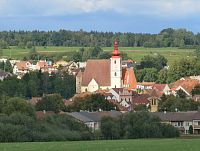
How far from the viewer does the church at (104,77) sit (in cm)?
13388

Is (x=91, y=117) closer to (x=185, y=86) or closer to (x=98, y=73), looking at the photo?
(x=185, y=86)

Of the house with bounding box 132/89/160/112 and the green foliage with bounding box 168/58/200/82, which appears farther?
the green foliage with bounding box 168/58/200/82

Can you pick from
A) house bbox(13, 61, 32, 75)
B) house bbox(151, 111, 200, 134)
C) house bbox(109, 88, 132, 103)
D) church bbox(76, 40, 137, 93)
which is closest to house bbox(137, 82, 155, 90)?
church bbox(76, 40, 137, 93)

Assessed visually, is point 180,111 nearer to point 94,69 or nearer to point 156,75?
point 94,69

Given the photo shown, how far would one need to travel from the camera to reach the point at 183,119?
8794 cm

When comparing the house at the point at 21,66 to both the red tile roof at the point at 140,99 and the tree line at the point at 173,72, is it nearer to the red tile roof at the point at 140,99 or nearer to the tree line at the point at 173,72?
the tree line at the point at 173,72

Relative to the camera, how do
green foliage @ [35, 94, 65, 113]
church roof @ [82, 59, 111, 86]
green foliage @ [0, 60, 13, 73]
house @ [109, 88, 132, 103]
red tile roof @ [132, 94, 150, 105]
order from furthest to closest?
green foliage @ [0, 60, 13, 73]
church roof @ [82, 59, 111, 86]
house @ [109, 88, 132, 103]
red tile roof @ [132, 94, 150, 105]
green foliage @ [35, 94, 65, 113]

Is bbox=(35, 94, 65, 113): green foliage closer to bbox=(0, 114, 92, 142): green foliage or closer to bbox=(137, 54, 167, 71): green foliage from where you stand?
bbox=(0, 114, 92, 142): green foliage

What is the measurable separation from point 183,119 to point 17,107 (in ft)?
67.6

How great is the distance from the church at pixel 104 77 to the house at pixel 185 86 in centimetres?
646

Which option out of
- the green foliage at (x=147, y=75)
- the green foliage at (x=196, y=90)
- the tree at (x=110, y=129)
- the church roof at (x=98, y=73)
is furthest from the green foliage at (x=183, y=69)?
the tree at (x=110, y=129)

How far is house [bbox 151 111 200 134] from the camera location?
8781cm

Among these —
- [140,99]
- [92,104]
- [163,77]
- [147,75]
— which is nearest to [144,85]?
[163,77]

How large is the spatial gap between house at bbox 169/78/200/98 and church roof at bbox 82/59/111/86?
959 centimetres
